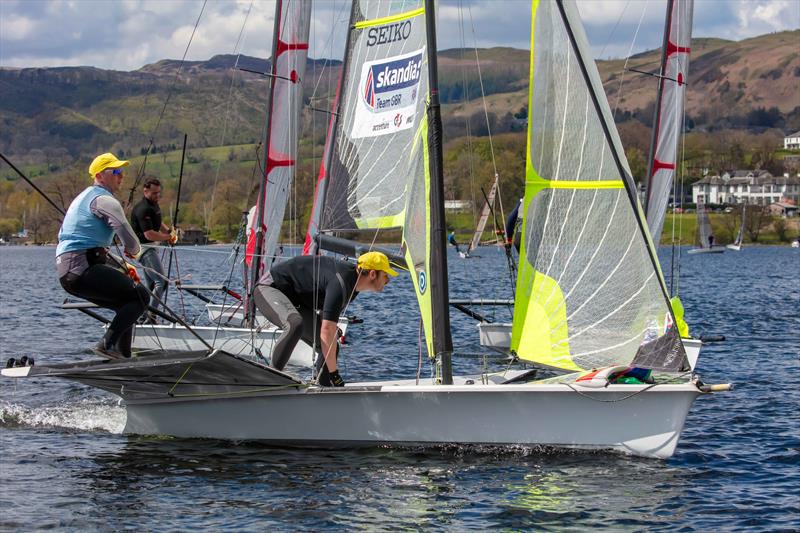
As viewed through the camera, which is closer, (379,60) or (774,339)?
(379,60)

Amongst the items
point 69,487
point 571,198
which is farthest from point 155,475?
point 571,198

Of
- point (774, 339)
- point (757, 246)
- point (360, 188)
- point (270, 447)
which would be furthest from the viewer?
point (757, 246)

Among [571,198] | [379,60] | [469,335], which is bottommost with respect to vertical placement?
[469,335]

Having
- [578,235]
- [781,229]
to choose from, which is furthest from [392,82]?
[781,229]

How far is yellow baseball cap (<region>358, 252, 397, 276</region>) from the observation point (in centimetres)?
1251

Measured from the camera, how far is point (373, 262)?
1253cm

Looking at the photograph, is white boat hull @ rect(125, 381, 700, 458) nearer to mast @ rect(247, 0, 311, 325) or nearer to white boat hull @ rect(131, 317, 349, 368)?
white boat hull @ rect(131, 317, 349, 368)

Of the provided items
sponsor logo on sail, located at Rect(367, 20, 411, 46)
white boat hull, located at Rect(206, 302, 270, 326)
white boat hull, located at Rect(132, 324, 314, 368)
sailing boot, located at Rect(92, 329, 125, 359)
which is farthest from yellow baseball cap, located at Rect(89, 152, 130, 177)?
white boat hull, located at Rect(206, 302, 270, 326)

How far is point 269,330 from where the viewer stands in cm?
2036

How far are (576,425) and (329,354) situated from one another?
9.64 feet

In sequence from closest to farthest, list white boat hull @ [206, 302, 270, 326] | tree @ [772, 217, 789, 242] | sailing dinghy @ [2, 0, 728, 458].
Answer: sailing dinghy @ [2, 0, 728, 458]
white boat hull @ [206, 302, 270, 326]
tree @ [772, 217, 789, 242]

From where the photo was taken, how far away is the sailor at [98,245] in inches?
467

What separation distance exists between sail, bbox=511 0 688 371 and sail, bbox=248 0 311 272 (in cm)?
1001

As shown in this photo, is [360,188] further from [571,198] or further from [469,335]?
[469,335]
